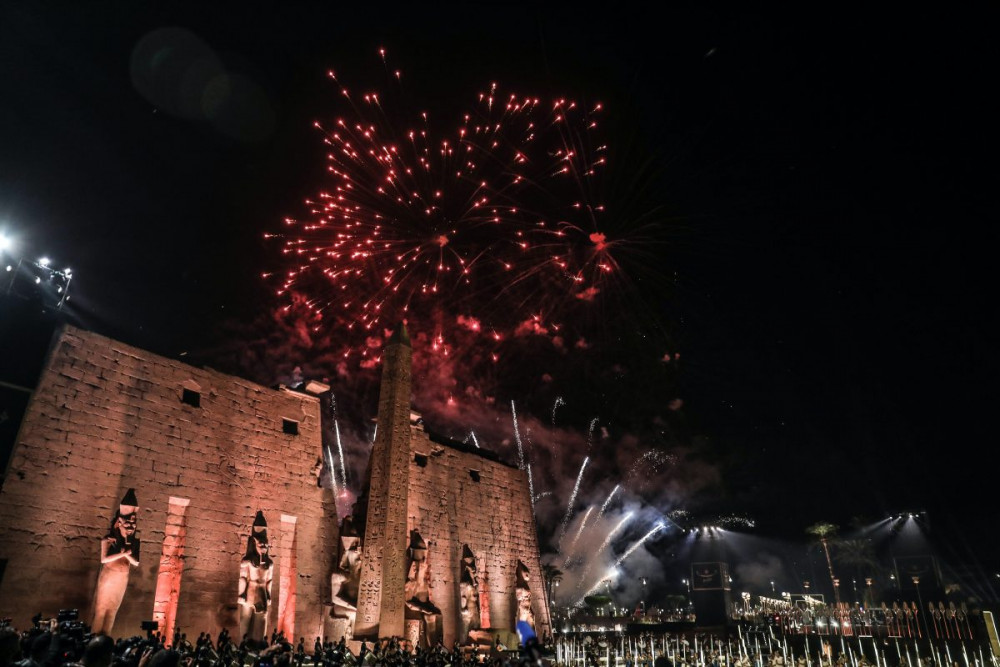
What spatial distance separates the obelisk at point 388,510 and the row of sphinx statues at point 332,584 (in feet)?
1.25

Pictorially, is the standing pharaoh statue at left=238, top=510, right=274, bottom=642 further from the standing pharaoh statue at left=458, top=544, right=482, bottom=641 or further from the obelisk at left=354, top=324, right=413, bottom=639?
the standing pharaoh statue at left=458, top=544, right=482, bottom=641

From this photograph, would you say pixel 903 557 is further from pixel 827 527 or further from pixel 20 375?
pixel 20 375

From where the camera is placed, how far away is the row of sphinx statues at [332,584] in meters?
10.4

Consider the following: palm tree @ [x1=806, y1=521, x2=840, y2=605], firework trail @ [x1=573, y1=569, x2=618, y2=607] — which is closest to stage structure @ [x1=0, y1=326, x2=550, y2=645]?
firework trail @ [x1=573, y1=569, x2=618, y2=607]

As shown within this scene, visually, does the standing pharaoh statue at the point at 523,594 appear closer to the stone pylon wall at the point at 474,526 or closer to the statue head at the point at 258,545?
the stone pylon wall at the point at 474,526

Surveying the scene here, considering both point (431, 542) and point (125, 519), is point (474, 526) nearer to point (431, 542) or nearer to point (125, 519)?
point (431, 542)

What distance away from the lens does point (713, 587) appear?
104ft

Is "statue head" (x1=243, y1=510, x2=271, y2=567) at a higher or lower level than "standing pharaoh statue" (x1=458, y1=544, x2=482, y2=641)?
higher

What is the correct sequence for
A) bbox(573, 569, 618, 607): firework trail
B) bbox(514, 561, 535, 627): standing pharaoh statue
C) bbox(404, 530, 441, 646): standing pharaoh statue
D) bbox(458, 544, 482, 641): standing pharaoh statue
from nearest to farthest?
1. bbox(404, 530, 441, 646): standing pharaoh statue
2. bbox(458, 544, 482, 641): standing pharaoh statue
3. bbox(514, 561, 535, 627): standing pharaoh statue
4. bbox(573, 569, 618, 607): firework trail

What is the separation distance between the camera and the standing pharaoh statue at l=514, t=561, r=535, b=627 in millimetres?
19170

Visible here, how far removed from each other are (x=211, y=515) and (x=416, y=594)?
5.57 m

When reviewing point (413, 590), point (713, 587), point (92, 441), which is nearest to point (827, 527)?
point (713, 587)

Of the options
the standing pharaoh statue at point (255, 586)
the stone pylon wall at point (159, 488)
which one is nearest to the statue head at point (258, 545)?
the standing pharaoh statue at point (255, 586)

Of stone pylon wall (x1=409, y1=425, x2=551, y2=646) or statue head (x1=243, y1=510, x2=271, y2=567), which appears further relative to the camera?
stone pylon wall (x1=409, y1=425, x2=551, y2=646)
